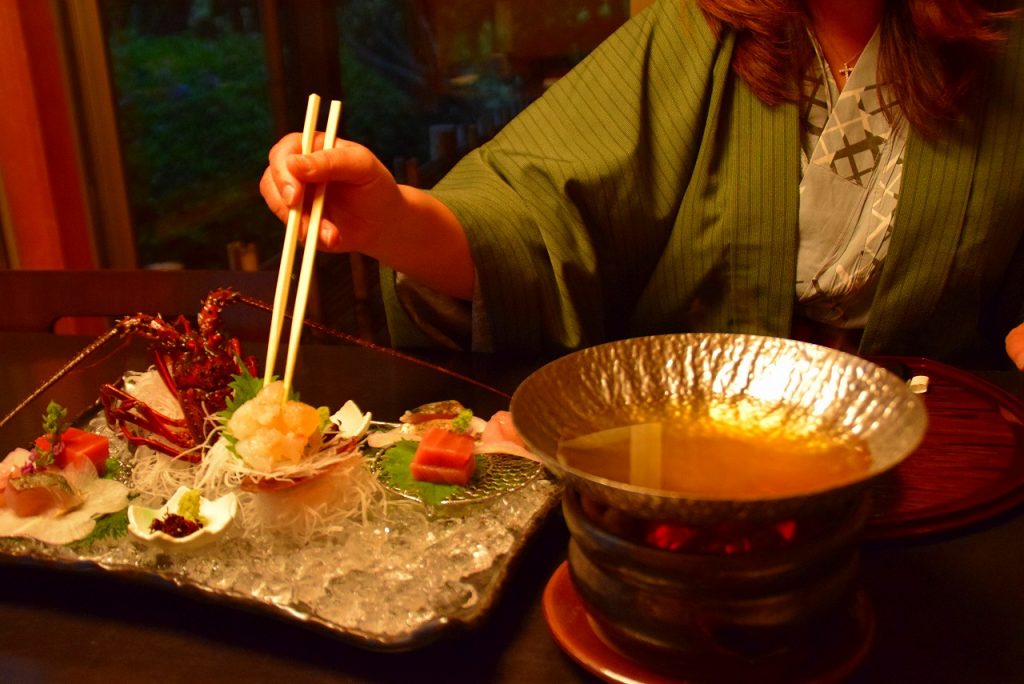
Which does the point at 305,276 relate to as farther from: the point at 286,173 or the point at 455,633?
the point at 455,633

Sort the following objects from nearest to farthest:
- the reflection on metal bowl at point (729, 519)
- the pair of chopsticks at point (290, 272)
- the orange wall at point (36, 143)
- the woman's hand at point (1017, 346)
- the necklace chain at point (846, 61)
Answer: the reflection on metal bowl at point (729, 519), the pair of chopsticks at point (290, 272), the woman's hand at point (1017, 346), the necklace chain at point (846, 61), the orange wall at point (36, 143)

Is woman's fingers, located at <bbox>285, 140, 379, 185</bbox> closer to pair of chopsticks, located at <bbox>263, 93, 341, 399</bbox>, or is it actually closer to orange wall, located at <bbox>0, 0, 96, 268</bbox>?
pair of chopsticks, located at <bbox>263, 93, 341, 399</bbox>

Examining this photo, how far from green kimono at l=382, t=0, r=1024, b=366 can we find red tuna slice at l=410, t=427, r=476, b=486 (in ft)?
1.65

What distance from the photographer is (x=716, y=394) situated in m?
1.01

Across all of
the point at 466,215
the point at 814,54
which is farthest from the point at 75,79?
the point at 814,54

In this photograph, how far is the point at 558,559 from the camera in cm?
111

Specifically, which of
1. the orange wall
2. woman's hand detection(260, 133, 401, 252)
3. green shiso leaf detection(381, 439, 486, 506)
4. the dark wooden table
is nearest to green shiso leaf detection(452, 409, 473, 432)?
green shiso leaf detection(381, 439, 486, 506)

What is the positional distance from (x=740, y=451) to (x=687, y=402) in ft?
0.39

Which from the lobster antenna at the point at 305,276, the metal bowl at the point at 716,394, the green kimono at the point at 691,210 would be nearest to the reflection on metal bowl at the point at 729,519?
the metal bowl at the point at 716,394

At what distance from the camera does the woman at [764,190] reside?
1702mm

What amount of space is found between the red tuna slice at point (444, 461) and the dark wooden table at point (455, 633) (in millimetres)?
134

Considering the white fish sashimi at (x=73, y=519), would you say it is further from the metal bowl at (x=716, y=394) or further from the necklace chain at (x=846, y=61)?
the necklace chain at (x=846, y=61)

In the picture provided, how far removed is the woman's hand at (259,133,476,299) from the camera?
4.30 feet

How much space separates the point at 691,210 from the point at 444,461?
2.70 feet
